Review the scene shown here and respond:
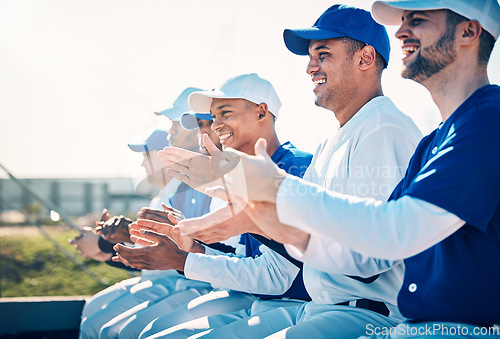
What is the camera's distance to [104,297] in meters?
3.42

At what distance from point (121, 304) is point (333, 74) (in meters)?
2.27

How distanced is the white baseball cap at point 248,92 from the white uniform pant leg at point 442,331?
6.40 ft

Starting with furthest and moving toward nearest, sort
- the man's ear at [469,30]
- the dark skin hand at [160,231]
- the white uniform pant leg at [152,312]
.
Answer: the white uniform pant leg at [152,312] < the dark skin hand at [160,231] < the man's ear at [469,30]

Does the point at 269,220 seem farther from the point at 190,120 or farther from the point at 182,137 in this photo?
the point at 182,137

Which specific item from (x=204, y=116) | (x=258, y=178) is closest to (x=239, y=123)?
(x=204, y=116)

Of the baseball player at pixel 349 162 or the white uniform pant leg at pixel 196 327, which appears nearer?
the baseball player at pixel 349 162

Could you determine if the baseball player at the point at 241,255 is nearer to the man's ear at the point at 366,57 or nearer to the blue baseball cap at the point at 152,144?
the man's ear at the point at 366,57

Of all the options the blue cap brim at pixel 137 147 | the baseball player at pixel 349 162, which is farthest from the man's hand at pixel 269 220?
the blue cap brim at pixel 137 147

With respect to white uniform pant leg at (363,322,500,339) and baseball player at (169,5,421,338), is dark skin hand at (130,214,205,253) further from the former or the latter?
white uniform pant leg at (363,322,500,339)

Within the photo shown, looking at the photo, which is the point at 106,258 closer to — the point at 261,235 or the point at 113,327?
the point at 113,327

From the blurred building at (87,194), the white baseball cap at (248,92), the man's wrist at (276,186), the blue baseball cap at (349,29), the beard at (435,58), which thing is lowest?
the blurred building at (87,194)

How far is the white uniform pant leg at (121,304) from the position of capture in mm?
2984

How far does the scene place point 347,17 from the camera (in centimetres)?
211

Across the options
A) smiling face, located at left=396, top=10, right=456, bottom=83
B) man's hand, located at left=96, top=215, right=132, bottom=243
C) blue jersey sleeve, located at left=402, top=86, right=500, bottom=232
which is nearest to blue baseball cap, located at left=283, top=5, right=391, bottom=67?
smiling face, located at left=396, top=10, right=456, bottom=83
